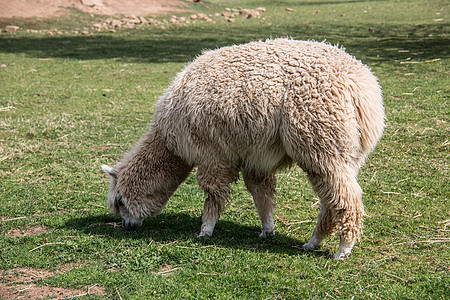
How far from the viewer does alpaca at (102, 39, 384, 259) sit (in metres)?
4.59

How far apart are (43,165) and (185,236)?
3469mm

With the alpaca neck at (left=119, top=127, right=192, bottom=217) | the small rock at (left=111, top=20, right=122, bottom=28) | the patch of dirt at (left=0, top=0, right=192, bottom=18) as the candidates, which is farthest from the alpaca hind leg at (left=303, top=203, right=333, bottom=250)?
the patch of dirt at (left=0, top=0, right=192, bottom=18)

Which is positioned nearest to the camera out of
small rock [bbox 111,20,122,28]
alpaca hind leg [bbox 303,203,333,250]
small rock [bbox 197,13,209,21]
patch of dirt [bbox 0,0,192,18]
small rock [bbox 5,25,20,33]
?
alpaca hind leg [bbox 303,203,333,250]

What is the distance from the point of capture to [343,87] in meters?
4.62

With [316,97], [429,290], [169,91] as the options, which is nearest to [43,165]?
[169,91]

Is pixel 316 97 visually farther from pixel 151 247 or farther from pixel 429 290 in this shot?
pixel 151 247

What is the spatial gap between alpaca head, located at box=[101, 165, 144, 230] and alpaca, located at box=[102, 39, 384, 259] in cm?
2

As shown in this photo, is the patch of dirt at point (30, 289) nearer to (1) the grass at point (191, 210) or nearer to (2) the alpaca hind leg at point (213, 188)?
(1) the grass at point (191, 210)

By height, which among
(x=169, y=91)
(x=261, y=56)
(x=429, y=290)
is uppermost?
(x=261, y=56)

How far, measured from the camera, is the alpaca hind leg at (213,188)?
523 centimetres

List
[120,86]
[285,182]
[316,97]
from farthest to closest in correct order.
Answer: [120,86] → [285,182] → [316,97]

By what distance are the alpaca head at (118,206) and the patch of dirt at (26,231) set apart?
89cm

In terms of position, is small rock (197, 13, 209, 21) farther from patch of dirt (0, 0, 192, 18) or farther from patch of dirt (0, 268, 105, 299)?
patch of dirt (0, 268, 105, 299)

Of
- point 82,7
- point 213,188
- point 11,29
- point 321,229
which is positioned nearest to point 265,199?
point 213,188
